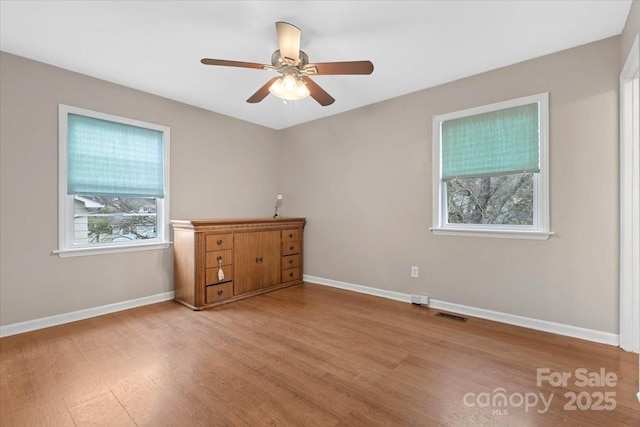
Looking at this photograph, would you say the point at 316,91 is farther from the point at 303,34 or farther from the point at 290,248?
the point at 290,248

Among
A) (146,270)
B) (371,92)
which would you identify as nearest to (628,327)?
(371,92)

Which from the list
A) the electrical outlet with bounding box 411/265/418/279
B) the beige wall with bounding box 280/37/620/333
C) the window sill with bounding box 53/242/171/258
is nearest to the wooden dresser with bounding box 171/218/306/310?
the window sill with bounding box 53/242/171/258

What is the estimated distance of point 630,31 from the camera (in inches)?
76.8

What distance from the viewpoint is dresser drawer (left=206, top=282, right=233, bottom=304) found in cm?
320

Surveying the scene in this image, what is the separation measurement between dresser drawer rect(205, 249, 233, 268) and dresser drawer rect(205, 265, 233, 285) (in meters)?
0.04

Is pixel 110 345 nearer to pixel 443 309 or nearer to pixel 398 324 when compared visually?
pixel 398 324

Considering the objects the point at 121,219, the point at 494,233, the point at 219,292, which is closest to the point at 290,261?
the point at 219,292

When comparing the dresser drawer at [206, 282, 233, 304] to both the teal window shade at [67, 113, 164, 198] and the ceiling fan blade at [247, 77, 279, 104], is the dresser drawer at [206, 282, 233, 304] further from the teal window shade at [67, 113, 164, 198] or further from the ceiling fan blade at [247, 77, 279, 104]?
the ceiling fan blade at [247, 77, 279, 104]

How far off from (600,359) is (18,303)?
459cm

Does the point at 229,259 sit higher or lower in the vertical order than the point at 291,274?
higher

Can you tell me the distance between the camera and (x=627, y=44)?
2.03 metres

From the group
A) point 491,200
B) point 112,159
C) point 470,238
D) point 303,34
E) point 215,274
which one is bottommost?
point 215,274

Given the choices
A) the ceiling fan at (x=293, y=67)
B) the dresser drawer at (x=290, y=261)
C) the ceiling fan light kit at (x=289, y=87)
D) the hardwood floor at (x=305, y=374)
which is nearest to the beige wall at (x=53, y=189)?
the hardwood floor at (x=305, y=374)

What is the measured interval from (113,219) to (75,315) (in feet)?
3.25
